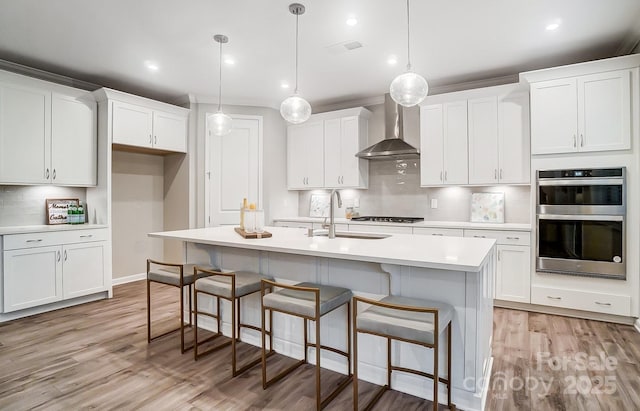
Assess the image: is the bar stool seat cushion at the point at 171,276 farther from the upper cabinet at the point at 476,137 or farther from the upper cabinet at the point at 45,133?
the upper cabinet at the point at 476,137

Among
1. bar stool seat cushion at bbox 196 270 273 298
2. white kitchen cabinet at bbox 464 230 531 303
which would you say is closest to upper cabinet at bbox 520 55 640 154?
white kitchen cabinet at bbox 464 230 531 303

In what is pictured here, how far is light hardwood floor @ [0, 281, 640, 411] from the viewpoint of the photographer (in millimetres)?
2086

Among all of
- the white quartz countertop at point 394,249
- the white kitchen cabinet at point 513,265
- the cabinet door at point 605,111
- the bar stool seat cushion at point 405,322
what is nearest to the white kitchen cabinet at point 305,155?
the white kitchen cabinet at point 513,265

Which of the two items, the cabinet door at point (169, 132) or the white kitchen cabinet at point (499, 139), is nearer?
A: the white kitchen cabinet at point (499, 139)

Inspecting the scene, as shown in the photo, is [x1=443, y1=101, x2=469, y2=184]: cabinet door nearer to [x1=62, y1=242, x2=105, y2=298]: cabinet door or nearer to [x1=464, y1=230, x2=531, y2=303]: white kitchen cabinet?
[x1=464, y1=230, x2=531, y2=303]: white kitchen cabinet

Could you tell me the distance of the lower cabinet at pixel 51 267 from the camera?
3465 mm

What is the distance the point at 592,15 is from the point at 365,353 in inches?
127

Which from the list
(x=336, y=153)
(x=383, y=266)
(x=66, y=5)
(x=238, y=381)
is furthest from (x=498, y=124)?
(x=66, y=5)

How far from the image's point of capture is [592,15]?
9.47ft

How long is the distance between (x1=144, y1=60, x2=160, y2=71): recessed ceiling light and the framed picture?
1912 millimetres

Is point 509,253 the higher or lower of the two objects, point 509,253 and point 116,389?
the higher

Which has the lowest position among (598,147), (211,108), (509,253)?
(509,253)

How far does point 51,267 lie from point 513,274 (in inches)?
193

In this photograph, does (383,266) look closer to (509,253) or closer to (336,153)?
(509,253)
